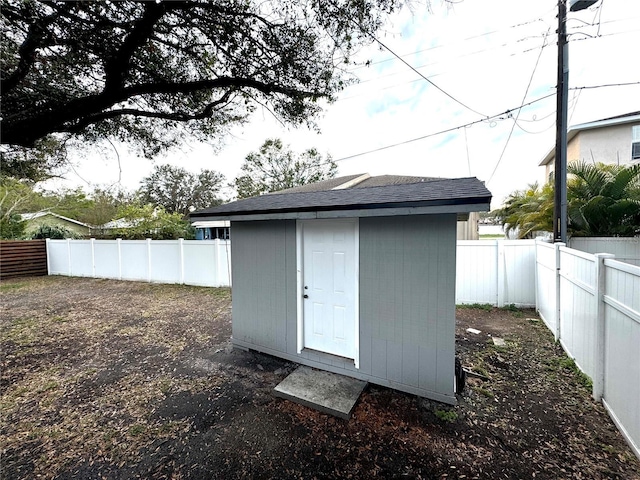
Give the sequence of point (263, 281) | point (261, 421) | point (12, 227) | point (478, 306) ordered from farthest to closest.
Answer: point (12, 227)
point (478, 306)
point (263, 281)
point (261, 421)

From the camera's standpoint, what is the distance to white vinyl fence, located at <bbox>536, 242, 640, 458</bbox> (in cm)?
223

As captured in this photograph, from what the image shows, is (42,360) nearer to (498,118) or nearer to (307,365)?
(307,365)

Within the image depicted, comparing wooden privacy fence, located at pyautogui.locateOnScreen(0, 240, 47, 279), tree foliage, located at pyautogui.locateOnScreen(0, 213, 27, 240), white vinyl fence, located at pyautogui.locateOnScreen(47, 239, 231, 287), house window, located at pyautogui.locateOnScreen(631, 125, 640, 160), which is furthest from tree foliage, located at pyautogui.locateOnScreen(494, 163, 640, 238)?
tree foliage, located at pyautogui.locateOnScreen(0, 213, 27, 240)

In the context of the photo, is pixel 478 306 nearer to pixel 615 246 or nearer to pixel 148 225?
pixel 615 246

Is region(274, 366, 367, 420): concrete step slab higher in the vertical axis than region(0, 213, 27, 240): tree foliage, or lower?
lower

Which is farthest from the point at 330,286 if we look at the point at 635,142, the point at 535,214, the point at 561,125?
the point at 635,142

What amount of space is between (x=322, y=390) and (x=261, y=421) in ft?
2.61

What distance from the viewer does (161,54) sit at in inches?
173

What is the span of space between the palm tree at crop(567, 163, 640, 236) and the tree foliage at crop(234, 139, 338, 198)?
49.7 ft

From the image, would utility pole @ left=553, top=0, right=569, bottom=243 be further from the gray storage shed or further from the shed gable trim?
the gray storage shed

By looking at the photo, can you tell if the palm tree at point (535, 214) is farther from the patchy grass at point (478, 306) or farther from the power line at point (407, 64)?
the power line at point (407, 64)

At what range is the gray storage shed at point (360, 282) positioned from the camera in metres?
2.98

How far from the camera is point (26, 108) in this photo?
409cm

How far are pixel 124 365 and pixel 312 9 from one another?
595cm
